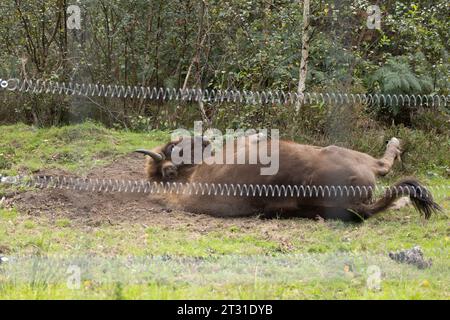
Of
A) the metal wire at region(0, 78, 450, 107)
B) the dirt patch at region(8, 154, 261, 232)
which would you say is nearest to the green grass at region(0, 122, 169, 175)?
the metal wire at region(0, 78, 450, 107)

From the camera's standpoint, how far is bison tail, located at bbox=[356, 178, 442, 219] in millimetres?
9250

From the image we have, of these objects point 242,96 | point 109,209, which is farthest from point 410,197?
point 242,96

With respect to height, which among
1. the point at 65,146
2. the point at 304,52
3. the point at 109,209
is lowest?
the point at 109,209

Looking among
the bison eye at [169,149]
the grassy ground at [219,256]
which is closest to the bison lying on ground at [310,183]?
the grassy ground at [219,256]

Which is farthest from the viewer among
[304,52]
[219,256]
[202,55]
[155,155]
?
[202,55]

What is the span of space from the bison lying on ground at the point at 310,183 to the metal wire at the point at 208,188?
0.09 feet

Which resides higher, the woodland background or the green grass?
the woodland background

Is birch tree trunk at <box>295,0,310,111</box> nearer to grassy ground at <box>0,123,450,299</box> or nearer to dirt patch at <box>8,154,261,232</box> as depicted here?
grassy ground at <box>0,123,450,299</box>

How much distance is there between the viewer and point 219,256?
7906mm

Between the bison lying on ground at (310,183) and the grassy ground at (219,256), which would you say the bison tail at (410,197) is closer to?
the bison lying on ground at (310,183)

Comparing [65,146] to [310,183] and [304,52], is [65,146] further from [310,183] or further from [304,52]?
[310,183]

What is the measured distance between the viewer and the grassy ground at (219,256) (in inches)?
245

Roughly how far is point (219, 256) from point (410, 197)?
2.87 meters
